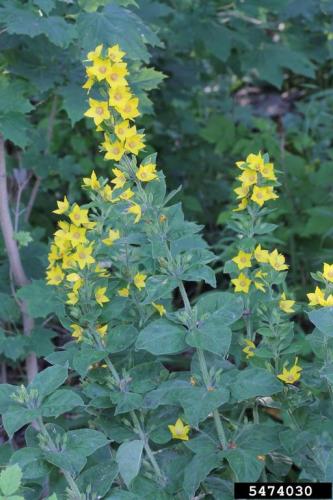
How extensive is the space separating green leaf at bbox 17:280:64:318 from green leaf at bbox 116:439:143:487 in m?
0.74

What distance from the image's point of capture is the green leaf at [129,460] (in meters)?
1.50

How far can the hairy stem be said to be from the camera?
2426 mm

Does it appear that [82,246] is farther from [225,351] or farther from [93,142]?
[93,142]

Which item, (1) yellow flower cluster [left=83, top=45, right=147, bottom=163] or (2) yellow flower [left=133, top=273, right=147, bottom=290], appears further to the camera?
(2) yellow flower [left=133, top=273, right=147, bottom=290]

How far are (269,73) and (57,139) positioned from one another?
1023 mm

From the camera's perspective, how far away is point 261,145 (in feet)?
11.2

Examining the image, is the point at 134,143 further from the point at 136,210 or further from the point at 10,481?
the point at 10,481

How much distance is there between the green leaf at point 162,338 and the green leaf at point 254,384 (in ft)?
0.44

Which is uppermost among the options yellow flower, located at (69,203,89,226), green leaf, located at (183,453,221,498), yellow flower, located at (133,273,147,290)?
yellow flower, located at (69,203,89,226)

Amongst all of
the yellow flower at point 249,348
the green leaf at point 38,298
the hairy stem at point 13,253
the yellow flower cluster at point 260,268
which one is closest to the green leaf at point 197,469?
the yellow flower at point 249,348

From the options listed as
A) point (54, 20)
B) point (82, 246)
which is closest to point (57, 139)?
point (54, 20)

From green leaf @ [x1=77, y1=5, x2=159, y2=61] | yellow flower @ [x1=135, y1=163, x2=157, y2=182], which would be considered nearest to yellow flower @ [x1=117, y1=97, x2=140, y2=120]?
yellow flower @ [x1=135, y1=163, x2=157, y2=182]

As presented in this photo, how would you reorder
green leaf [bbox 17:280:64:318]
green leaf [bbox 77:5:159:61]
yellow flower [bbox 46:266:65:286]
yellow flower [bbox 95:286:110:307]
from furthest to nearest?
green leaf [bbox 17:280:64:318] < green leaf [bbox 77:5:159:61] < yellow flower [bbox 46:266:65:286] < yellow flower [bbox 95:286:110:307]

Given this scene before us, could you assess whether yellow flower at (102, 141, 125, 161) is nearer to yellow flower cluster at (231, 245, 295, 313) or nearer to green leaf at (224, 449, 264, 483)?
yellow flower cluster at (231, 245, 295, 313)
